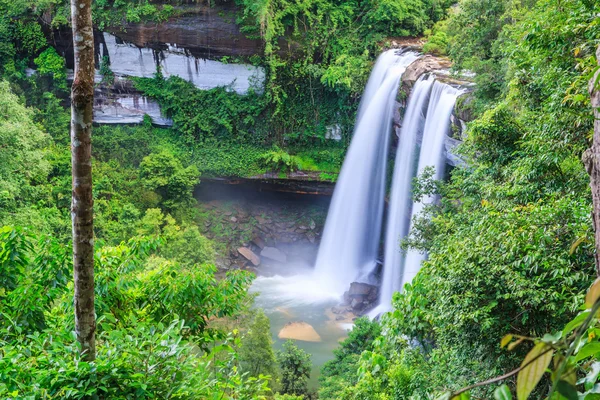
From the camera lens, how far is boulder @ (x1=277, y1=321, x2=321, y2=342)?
1098 cm

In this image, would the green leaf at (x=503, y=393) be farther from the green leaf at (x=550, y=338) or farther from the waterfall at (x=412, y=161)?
the waterfall at (x=412, y=161)

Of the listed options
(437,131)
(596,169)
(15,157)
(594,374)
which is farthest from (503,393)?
(15,157)

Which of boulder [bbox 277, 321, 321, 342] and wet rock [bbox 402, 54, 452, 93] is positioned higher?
wet rock [bbox 402, 54, 452, 93]

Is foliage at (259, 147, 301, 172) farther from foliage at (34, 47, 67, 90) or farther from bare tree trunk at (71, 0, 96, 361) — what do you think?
bare tree trunk at (71, 0, 96, 361)

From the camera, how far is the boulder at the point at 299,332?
36.0 feet

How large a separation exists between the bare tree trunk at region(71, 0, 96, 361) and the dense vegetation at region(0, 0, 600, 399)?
171 millimetres

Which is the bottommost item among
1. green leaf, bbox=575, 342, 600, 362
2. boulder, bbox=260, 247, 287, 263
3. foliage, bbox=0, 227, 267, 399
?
boulder, bbox=260, 247, 287, 263

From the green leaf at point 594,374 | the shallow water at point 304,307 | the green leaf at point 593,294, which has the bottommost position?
the shallow water at point 304,307

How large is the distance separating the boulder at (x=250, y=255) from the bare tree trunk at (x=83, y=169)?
12.1 m

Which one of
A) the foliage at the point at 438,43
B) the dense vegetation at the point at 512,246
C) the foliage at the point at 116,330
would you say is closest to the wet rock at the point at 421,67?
the foliage at the point at 438,43

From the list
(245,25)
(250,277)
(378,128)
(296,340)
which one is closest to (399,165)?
(378,128)

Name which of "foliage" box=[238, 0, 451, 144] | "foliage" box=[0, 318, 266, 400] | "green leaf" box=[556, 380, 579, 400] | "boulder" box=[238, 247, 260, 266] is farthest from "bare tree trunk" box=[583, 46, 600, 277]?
"boulder" box=[238, 247, 260, 266]

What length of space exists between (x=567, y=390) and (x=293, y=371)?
892 cm

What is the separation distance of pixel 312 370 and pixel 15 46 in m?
13.3
